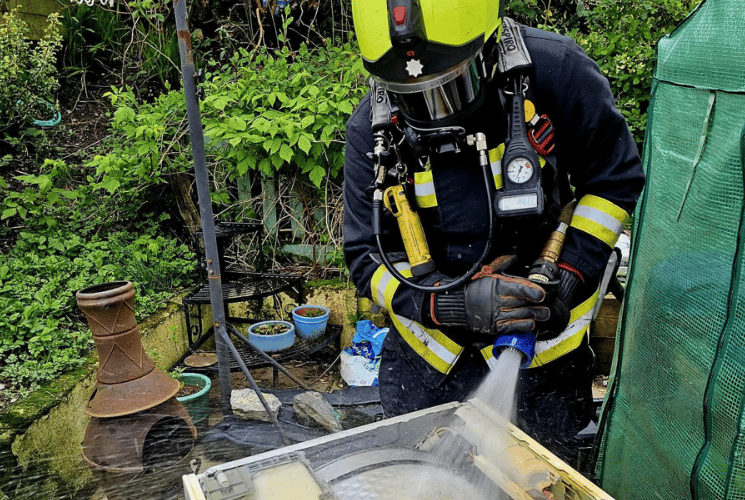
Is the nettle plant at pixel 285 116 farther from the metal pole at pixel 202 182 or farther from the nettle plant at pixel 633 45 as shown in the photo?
the nettle plant at pixel 633 45

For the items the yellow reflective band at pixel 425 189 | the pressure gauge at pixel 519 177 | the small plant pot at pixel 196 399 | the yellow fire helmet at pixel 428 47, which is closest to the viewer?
the yellow fire helmet at pixel 428 47

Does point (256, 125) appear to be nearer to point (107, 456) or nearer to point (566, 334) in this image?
point (107, 456)

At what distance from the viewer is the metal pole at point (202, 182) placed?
2.56m

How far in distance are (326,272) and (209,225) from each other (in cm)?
227

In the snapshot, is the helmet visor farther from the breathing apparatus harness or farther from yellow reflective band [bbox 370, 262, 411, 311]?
yellow reflective band [bbox 370, 262, 411, 311]

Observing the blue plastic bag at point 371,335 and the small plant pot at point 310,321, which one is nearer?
the blue plastic bag at point 371,335

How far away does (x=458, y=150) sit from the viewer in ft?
6.44

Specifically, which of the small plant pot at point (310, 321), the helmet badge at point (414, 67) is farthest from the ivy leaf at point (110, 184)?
the helmet badge at point (414, 67)

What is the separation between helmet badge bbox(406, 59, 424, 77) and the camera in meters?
1.71

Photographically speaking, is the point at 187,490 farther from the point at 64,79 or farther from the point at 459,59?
the point at 64,79

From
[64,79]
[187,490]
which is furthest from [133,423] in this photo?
[64,79]

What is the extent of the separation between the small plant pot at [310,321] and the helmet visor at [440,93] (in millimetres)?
2833

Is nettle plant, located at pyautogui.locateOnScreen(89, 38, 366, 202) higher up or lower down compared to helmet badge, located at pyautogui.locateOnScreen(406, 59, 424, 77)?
lower down

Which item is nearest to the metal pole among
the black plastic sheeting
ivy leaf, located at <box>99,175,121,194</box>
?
the black plastic sheeting
